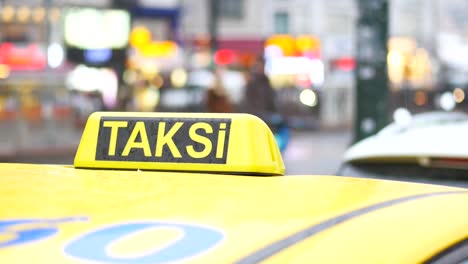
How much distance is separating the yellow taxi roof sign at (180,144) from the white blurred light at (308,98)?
4924cm

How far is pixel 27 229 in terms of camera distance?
1.78 metres

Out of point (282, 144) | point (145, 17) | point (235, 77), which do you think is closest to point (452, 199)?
point (282, 144)

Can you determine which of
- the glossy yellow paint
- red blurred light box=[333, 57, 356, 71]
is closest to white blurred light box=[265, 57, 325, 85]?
red blurred light box=[333, 57, 356, 71]

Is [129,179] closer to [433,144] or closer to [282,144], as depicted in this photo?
[433,144]

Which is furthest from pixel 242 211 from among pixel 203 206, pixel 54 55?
pixel 54 55

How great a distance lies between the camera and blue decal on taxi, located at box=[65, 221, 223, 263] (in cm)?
164

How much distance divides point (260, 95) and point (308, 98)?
110 ft

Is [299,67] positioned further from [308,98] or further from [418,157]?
[418,157]

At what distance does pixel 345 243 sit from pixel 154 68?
53.6 meters

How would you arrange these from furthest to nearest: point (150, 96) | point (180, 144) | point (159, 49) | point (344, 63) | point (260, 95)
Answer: point (150, 96) → point (344, 63) → point (159, 49) → point (260, 95) → point (180, 144)

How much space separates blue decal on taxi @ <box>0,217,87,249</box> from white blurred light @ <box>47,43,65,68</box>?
130 feet

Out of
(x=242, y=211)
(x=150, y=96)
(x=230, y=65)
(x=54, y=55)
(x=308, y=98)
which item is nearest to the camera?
(x=242, y=211)

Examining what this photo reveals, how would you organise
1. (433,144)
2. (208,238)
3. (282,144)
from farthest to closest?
1. (282,144)
2. (433,144)
3. (208,238)

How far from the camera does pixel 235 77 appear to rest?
180 ft
